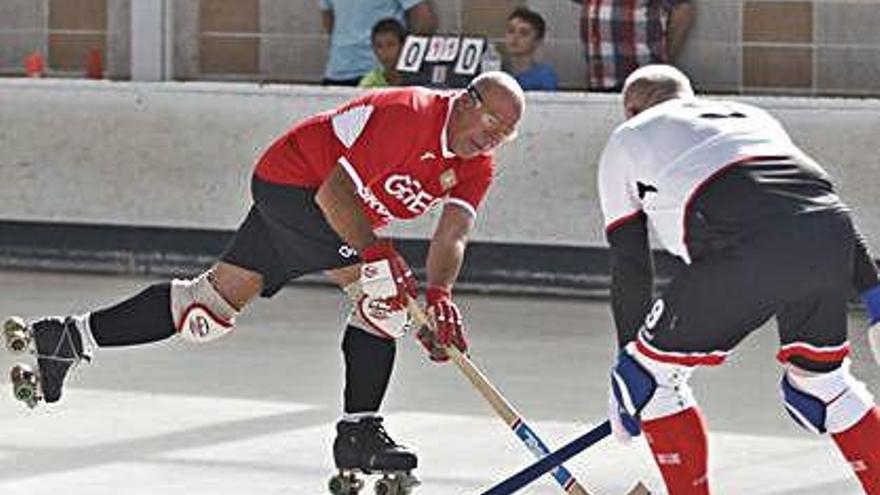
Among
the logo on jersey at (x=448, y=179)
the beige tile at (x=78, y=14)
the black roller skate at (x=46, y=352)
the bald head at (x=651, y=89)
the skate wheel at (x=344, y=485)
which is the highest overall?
the bald head at (x=651, y=89)

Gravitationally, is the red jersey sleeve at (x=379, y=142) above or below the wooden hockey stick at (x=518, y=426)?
above

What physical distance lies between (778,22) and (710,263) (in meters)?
7.18

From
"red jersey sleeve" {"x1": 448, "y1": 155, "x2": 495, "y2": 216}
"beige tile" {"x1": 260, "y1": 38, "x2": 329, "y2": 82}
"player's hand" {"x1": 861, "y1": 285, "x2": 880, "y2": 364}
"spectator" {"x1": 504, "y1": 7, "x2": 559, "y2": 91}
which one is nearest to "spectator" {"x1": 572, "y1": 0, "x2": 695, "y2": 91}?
"spectator" {"x1": 504, "y1": 7, "x2": 559, "y2": 91}

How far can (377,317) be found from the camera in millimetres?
8047

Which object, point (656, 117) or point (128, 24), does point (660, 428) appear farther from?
point (128, 24)

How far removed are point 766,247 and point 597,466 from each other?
1995 millimetres

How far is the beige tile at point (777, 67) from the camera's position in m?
14.0

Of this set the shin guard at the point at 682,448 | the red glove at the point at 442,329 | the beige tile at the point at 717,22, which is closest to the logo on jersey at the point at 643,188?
the shin guard at the point at 682,448

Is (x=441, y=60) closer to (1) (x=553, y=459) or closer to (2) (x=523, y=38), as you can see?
(2) (x=523, y=38)

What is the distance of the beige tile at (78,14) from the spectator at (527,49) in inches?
92.0

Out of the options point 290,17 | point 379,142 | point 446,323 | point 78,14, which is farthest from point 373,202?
point 78,14

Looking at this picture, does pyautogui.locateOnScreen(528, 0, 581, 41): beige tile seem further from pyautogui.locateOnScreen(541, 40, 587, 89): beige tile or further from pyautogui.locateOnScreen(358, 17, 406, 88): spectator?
pyautogui.locateOnScreen(358, 17, 406, 88): spectator

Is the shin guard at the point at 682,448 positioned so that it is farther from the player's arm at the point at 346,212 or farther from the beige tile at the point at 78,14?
the beige tile at the point at 78,14

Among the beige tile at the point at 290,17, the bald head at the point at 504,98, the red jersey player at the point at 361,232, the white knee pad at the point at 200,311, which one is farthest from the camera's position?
the beige tile at the point at 290,17
